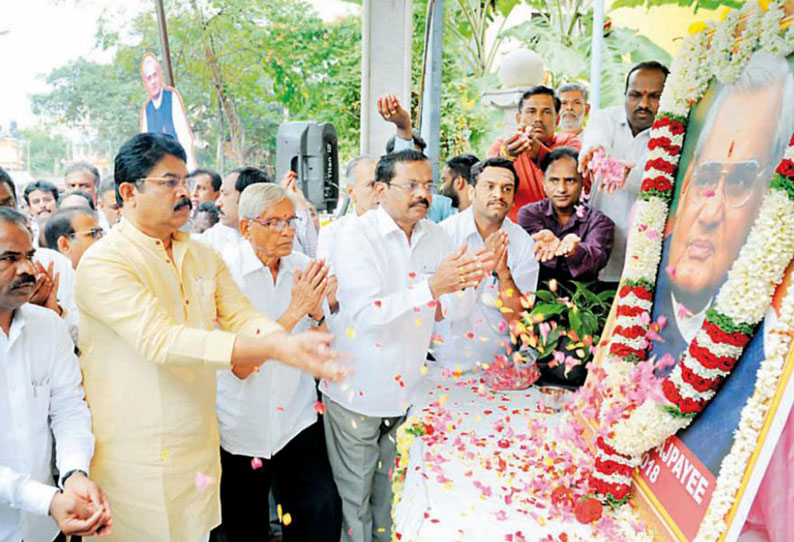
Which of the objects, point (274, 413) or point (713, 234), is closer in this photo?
point (713, 234)

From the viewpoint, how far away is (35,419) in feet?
6.12

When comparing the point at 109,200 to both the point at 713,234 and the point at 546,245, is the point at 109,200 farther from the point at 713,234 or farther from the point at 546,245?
the point at 713,234

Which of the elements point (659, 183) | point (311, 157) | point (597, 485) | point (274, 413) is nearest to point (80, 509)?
point (274, 413)

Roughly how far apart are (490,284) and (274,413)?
116 cm

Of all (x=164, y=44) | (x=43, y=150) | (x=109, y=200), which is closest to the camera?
(x=109, y=200)

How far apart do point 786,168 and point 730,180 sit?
27cm

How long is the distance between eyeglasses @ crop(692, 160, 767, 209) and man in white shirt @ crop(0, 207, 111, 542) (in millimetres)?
1934

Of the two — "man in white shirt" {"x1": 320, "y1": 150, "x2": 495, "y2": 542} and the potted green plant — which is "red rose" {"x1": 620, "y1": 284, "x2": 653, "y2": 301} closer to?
the potted green plant

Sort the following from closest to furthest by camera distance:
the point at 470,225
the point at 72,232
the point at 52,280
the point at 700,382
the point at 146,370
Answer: the point at 700,382
the point at 146,370
the point at 52,280
the point at 72,232
the point at 470,225

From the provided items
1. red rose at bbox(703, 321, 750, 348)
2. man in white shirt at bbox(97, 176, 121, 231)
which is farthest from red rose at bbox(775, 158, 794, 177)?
man in white shirt at bbox(97, 176, 121, 231)

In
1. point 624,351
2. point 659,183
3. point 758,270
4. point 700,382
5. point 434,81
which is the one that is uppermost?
point 434,81

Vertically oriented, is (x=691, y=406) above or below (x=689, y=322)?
below

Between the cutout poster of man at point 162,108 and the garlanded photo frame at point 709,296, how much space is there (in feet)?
13.8

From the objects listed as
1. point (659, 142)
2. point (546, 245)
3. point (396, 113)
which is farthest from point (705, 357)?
point (396, 113)
